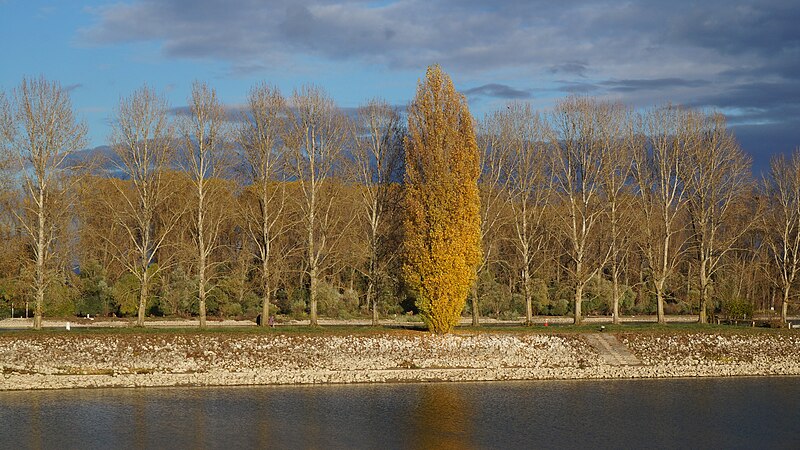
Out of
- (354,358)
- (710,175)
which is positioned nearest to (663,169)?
(710,175)

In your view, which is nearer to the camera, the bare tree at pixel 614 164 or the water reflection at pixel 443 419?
the water reflection at pixel 443 419

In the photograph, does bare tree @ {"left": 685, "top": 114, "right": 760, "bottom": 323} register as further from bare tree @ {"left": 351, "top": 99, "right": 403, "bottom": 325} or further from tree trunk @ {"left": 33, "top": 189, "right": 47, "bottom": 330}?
tree trunk @ {"left": 33, "top": 189, "right": 47, "bottom": 330}

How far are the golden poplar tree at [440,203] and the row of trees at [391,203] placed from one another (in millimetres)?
85

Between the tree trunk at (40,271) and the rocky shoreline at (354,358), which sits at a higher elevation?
the tree trunk at (40,271)

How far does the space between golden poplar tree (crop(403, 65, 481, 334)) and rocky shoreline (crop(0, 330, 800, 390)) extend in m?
2.30

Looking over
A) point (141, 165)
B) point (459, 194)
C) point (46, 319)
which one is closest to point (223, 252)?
point (46, 319)

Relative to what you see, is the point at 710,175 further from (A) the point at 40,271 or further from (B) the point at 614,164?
(A) the point at 40,271

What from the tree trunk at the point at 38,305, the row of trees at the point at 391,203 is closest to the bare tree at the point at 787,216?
the row of trees at the point at 391,203

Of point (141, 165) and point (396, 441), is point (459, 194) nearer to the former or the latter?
point (141, 165)

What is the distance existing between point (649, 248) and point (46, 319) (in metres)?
38.0

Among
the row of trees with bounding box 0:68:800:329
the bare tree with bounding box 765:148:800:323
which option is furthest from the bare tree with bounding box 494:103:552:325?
the bare tree with bounding box 765:148:800:323

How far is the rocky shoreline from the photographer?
34.4 m

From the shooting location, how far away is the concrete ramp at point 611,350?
128 ft

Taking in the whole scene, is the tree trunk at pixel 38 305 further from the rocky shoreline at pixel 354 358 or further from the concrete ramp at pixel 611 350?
the concrete ramp at pixel 611 350
